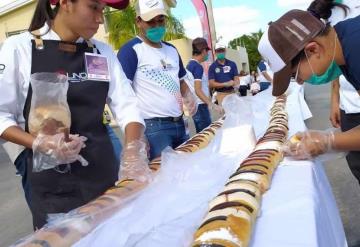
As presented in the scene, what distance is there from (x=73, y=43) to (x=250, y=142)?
128cm

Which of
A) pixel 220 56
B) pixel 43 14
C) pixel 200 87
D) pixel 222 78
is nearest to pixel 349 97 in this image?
pixel 43 14

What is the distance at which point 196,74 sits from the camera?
228 inches

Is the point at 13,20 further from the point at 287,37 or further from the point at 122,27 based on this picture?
the point at 287,37

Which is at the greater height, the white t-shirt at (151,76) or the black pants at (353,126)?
the white t-shirt at (151,76)

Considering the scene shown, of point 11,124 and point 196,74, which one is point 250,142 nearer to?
point 11,124

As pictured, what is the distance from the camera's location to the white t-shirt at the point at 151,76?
293cm

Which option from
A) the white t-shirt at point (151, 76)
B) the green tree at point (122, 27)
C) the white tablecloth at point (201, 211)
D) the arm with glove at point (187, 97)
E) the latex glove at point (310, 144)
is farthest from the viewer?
the green tree at point (122, 27)

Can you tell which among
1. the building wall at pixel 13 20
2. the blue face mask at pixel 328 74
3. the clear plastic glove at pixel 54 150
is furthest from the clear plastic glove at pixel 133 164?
the building wall at pixel 13 20

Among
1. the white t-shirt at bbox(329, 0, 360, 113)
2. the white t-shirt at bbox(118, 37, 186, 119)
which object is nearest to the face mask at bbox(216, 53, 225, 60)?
the white t-shirt at bbox(118, 37, 186, 119)

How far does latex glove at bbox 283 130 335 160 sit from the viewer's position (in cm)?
195

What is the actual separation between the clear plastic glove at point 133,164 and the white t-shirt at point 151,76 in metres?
1.02

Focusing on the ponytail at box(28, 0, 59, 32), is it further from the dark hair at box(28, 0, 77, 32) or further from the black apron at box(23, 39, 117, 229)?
the black apron at box(23, 39, 117, 229)

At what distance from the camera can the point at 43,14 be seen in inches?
71.7

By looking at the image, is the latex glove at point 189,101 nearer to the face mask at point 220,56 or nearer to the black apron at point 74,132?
the black apron at point 74,132
